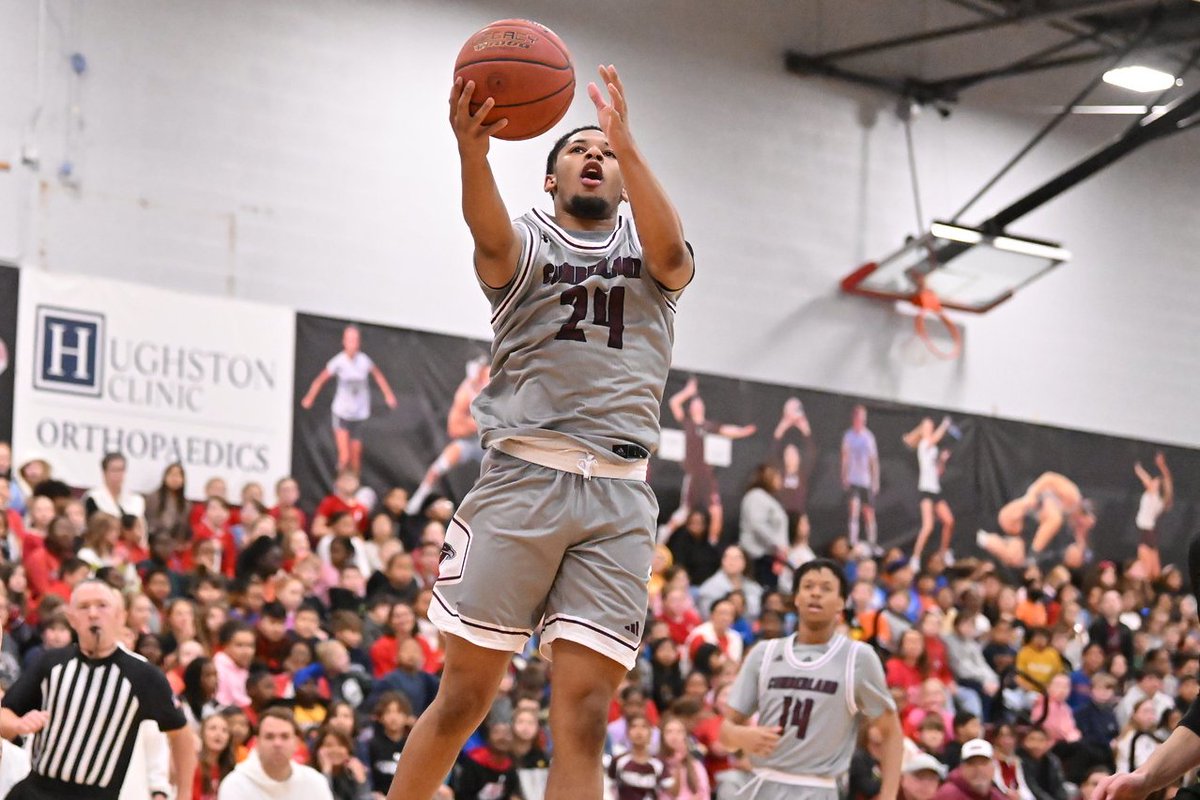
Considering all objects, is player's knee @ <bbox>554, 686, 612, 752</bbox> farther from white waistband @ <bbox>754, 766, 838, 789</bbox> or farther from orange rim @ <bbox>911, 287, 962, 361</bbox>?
orange rim @ <bbox>911, 287, 962, 361</bbox>

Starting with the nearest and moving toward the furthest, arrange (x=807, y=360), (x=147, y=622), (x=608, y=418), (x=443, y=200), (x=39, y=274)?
(x=608, y=418), (x=147, y=622), (x=39, y=274), (x=443, y=200), (x=807, y=360)

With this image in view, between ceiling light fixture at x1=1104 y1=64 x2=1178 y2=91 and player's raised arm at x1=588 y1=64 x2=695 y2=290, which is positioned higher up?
ceiling light fixture at x1=1104 y1=64 x2=1178 y2=91

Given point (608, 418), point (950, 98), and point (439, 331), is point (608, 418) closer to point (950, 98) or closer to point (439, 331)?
point (439, 331)

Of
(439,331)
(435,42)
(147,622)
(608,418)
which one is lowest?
(147,622)

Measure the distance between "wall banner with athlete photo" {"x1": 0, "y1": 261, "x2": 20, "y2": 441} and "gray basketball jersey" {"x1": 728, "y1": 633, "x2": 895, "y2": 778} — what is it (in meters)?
8.22

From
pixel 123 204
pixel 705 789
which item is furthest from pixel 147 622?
pixel 123 204

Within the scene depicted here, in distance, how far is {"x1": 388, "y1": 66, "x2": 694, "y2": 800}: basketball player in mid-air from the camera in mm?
5051

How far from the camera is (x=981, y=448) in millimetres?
20688

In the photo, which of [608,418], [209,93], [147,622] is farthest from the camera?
[209,93]

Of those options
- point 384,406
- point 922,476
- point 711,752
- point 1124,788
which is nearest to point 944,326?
point 922,476

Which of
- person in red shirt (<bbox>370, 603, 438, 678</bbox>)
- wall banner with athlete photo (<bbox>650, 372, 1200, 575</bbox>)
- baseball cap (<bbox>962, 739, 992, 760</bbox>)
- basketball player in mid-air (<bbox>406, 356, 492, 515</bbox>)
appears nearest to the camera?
baseball cap (<bbox>962, 739, 992, 760</bbox>)

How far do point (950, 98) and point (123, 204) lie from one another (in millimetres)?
9980

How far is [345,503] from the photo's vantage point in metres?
15.8

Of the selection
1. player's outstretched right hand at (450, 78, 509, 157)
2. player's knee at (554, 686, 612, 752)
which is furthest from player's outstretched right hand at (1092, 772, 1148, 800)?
player's outstretched right hand at (450, 78, 509, 157)
